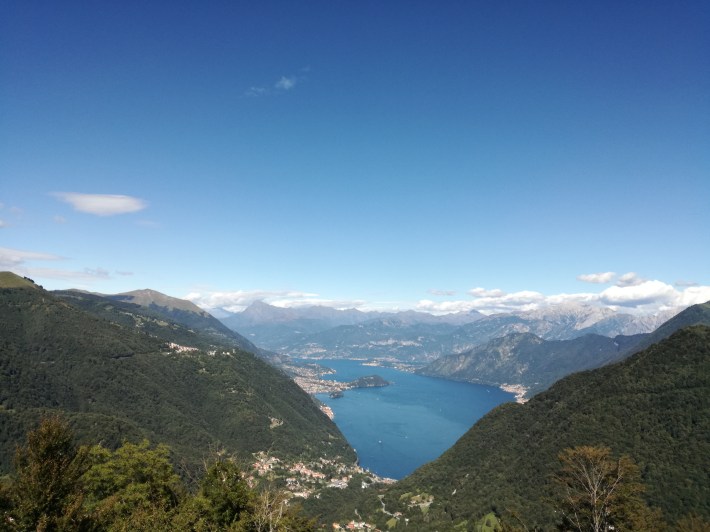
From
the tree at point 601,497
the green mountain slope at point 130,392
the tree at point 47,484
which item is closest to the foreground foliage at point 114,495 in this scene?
the tree at point 47,484

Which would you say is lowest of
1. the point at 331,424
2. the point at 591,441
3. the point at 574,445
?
the point at 331,424

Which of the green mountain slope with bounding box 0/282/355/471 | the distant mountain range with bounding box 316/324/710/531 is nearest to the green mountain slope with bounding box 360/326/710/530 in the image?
the distant mountain range with bounding box 316/324/710/531

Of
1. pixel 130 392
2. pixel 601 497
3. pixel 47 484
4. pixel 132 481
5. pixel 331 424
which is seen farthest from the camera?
pixel 331 424

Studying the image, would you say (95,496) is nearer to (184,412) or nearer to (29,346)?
(184,412)

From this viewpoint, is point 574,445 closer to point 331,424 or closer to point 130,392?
point 130,392

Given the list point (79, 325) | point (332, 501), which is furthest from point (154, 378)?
point (332, 501)

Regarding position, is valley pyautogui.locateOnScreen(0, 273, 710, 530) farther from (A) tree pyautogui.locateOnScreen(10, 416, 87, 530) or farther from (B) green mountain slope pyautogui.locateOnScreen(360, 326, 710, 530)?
(A) tree pyautogui.locateOnScreen(10, 416, 87, 530)

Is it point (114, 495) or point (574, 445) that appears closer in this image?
point (114, 495)

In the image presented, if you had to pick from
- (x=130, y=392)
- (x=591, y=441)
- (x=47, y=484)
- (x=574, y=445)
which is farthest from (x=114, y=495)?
(x=130, y=392)
